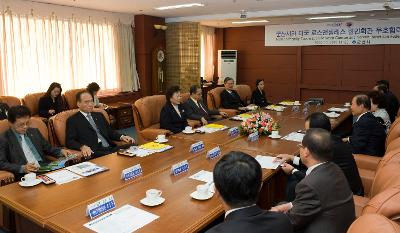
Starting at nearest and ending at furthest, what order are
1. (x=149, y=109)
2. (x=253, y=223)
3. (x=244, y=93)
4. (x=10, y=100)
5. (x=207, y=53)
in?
(x=253, y=223) < (x=149, y=109) < (x=10, y=100) < (x=244, y=93) < (x=207, y=53)

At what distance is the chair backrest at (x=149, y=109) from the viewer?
178 inches

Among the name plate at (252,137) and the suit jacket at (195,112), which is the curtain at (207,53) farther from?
the name plate at (252,137)

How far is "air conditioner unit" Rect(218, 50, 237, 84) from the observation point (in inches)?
375

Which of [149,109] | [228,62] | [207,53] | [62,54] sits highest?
[207,53]

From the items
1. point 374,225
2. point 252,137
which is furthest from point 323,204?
point 252,137

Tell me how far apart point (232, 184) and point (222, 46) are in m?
8.98

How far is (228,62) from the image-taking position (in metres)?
9.57

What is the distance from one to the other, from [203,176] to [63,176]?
Result: 97 cm

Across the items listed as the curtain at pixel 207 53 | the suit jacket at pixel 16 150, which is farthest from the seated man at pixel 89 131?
the curtain at pixel 207 53

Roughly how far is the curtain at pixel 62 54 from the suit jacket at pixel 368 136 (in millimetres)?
5117

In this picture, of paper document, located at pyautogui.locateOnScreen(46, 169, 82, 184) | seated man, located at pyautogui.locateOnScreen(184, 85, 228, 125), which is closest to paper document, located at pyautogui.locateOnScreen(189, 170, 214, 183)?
paper document, located at pyautogui.locateOnScreen(46, 169, 82, 184)

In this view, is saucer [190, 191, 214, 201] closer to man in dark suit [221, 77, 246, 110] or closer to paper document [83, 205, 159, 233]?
paper document [83, 205, 159, 233]

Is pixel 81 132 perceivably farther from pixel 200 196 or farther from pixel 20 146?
pixel 200 196

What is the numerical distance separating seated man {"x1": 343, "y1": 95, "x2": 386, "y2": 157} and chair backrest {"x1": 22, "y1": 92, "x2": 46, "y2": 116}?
16.2ft
